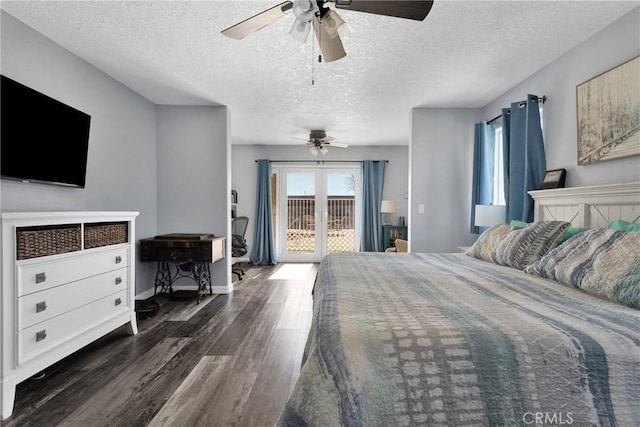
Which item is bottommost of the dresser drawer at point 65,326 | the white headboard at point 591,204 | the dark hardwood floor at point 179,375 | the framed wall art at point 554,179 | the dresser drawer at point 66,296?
the dark hardwood floor at point 179,375

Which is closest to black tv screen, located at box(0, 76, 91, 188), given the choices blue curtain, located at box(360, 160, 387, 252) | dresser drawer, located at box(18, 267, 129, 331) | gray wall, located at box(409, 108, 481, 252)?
dresser drawer, located at box(18, 267, 129, 331)

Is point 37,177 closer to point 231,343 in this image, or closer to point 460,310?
point 231,343

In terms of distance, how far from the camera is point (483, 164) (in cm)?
384

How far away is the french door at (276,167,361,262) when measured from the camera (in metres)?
6.87

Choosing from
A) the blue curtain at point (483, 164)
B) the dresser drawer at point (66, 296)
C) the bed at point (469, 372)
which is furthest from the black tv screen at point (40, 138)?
the blue curtain at point (483, 164)

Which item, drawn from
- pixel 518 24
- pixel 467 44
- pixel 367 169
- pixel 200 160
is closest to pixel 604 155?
pixel 518 24

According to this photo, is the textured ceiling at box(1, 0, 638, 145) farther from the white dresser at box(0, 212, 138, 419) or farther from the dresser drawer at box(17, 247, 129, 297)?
the dresser drawer at box(17, 247, 129, 297)

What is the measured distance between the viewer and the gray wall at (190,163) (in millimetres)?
4145

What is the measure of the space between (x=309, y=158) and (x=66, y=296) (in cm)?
523

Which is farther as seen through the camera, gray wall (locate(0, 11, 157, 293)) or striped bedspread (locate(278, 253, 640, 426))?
gray wall (locate(0, 11, 157, 293))

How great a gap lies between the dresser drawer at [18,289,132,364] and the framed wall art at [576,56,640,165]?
12.5 feet

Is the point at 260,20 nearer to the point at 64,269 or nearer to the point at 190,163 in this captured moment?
the point at 64,269

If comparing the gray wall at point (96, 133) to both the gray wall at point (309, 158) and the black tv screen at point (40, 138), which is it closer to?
the black tv screen at point (40, 138)

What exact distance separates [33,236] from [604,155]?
3753 mm
